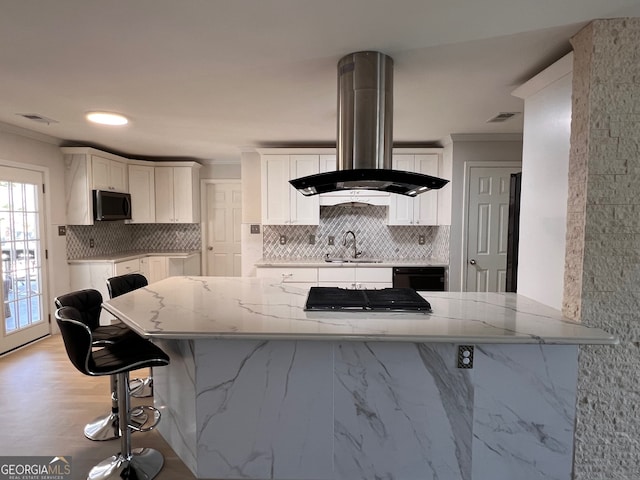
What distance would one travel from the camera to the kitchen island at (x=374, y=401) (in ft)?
5.82

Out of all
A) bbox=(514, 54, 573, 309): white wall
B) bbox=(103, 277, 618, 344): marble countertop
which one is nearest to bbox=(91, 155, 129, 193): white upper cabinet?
Result: bbox=(103, 277, 618, 344): marble countertop

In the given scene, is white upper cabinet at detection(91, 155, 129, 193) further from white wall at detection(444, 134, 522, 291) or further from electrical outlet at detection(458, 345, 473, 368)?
electrical outlet at detection(458, 345, 473, 368)

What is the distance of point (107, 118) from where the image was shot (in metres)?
3.31

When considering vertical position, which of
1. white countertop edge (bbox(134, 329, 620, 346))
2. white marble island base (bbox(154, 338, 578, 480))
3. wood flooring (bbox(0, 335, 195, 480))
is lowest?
wood flooring (bbox(0, 335, 195, 480))

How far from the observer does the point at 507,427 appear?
5.88ft

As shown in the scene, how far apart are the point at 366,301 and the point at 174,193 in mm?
4421

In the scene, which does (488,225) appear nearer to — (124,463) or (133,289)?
(133,289)

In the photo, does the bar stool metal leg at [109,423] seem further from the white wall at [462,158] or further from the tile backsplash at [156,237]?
the tile backsplash at [156,237]

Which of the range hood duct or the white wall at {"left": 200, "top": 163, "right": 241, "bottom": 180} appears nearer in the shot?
the range hood duct

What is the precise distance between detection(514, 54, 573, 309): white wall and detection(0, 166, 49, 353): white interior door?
4.80 meters

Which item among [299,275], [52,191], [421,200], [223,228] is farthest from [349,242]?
[52,191]

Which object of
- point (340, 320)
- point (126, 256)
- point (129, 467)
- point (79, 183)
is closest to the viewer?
point (340, 320)

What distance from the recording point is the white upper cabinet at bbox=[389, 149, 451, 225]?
4465 millimetres

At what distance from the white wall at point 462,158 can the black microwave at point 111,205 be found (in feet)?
14.5
